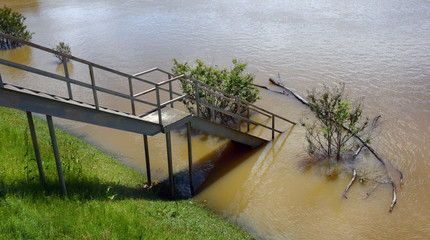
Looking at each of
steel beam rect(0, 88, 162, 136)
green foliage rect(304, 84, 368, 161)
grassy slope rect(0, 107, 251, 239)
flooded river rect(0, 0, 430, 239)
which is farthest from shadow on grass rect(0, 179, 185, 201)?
green foliage rect(304, 84, 368, 161)

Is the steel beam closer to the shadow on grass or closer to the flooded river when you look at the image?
the shadow on grass

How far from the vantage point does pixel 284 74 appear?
1883cm

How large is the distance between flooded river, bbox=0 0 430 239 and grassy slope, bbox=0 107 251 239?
1.14 m

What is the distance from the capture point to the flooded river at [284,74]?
31.8 feet

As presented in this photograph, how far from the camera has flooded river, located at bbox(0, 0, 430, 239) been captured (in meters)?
9.70

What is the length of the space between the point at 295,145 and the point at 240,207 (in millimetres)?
3514

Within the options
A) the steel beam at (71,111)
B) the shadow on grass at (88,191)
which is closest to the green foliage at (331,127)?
the shadow on grass at (88,191)

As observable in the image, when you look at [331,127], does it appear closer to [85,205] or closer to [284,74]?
[85,205]

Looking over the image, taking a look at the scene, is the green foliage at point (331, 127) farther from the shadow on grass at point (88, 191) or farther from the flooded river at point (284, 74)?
the shadow on grass at point (88, 191)

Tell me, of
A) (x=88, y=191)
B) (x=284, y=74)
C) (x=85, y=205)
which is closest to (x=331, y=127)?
(x=88, y=191)

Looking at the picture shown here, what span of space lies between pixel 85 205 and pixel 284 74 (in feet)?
42.6

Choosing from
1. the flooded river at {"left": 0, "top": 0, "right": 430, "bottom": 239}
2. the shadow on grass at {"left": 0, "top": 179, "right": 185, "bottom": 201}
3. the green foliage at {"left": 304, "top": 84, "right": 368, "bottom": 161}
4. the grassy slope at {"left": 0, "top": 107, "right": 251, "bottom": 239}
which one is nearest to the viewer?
the grassy slope at {"left": 0, "top": 107, "right": 251, "bottom": 239}

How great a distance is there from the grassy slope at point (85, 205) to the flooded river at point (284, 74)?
1.14 m

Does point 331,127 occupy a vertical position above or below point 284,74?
above
